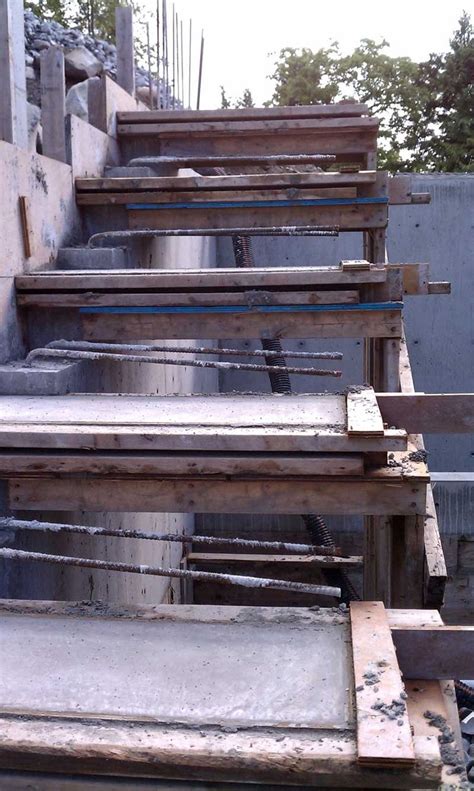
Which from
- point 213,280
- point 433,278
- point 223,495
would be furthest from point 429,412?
point 433,278

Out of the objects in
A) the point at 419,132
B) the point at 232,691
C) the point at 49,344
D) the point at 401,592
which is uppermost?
the point at 419,132

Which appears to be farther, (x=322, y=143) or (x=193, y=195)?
(x=322, y=143)

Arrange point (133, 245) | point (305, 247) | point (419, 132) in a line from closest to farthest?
point (133, 245), point (305, 247), point (419, 132)

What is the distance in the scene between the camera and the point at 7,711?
2.11 meters

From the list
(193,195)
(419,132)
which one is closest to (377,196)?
(193,195)

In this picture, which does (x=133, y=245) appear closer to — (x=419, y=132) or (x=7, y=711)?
(x=7, y=711)

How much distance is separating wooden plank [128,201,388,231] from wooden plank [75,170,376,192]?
0.14 metres

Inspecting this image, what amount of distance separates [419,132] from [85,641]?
2478 cm

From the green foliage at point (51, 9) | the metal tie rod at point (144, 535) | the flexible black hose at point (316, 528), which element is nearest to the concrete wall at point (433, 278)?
the flexible black hose at point (316, 528)

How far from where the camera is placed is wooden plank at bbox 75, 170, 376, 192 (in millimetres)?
5875

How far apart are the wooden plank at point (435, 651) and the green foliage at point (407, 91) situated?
2153cm

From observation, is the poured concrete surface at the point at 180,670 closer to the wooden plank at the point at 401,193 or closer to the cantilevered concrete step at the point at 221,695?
the cantilevered concrete step at the point at 221,695

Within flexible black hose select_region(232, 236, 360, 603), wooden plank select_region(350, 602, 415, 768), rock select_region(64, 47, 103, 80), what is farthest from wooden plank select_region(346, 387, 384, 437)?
rock select_region(64, 47, 103, 80)

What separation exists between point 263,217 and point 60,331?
193cm
